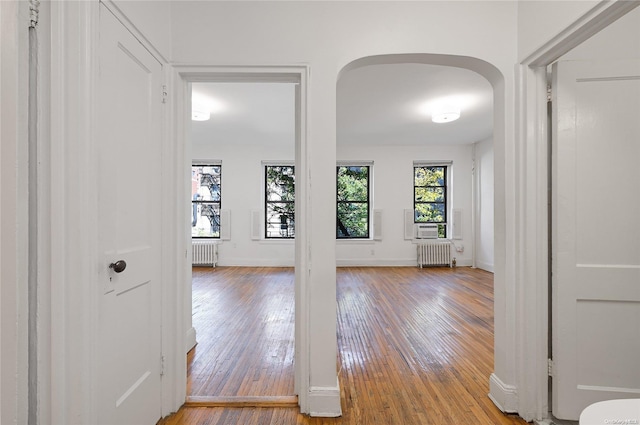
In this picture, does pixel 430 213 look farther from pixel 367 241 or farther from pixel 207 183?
pixel 207 183

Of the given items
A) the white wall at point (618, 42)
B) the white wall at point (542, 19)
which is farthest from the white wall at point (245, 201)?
the white wall at point (618, 42)

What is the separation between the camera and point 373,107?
4703 millimetres

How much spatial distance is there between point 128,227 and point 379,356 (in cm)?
216

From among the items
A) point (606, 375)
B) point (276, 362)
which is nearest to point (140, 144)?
point (276, 362)

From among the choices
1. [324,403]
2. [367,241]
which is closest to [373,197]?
[367,241]

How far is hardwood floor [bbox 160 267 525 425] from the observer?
6.28ft

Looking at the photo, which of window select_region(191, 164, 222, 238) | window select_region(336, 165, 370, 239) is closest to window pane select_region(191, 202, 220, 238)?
window select_region(191, 164, 222, 238)

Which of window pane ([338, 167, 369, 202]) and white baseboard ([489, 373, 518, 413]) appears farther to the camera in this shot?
window pane ([338, 167, 369, 202])

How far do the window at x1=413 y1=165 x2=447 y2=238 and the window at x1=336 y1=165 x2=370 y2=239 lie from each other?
1.16 metres

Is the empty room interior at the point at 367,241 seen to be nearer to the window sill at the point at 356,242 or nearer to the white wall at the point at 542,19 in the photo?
the window sill at the point at 356,242

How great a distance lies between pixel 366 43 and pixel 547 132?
119 cm

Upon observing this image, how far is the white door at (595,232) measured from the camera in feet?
5.69

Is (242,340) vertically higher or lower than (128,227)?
lower

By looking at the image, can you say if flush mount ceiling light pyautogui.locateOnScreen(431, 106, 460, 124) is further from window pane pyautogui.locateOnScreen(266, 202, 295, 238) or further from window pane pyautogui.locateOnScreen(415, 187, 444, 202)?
window pane pyautogui.locateOnScreen(266, 202, 295, 238)
